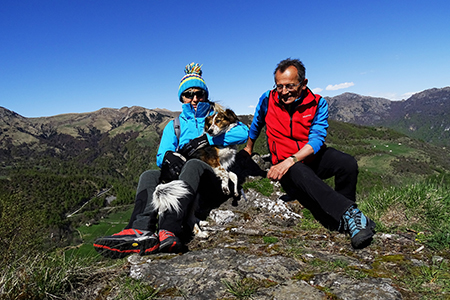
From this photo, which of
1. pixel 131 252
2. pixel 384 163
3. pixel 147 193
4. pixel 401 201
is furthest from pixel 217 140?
pixel 384 163

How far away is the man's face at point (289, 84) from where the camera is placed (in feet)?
11.9

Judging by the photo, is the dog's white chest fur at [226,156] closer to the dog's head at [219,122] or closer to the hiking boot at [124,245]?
the dog's head at [219,122]

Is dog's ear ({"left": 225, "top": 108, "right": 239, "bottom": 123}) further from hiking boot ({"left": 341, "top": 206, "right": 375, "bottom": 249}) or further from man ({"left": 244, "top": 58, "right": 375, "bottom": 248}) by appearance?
hiking boot ({"left": 341, "top": 206, "right": 375, "bottom": 249})

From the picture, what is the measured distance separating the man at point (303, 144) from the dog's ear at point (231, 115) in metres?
1.10

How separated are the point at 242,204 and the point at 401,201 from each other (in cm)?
265

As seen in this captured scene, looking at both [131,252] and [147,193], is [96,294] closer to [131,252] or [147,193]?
[131,252]

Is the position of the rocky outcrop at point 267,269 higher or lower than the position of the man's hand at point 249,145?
lower

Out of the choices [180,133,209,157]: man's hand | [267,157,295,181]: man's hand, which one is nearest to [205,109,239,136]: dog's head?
[180,133,209,157]: man's hand

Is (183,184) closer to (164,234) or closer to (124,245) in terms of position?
(164,234)

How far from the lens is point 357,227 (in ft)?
9.53

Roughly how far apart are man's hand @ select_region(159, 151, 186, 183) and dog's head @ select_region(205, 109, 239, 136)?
41.1 inches

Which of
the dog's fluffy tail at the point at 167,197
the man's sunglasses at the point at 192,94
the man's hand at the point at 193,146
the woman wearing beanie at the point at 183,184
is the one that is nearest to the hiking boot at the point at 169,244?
the woman wearing beanie at the point at 183,184

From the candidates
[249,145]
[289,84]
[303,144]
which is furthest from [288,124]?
[249,145]

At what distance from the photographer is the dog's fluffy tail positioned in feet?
11.2
